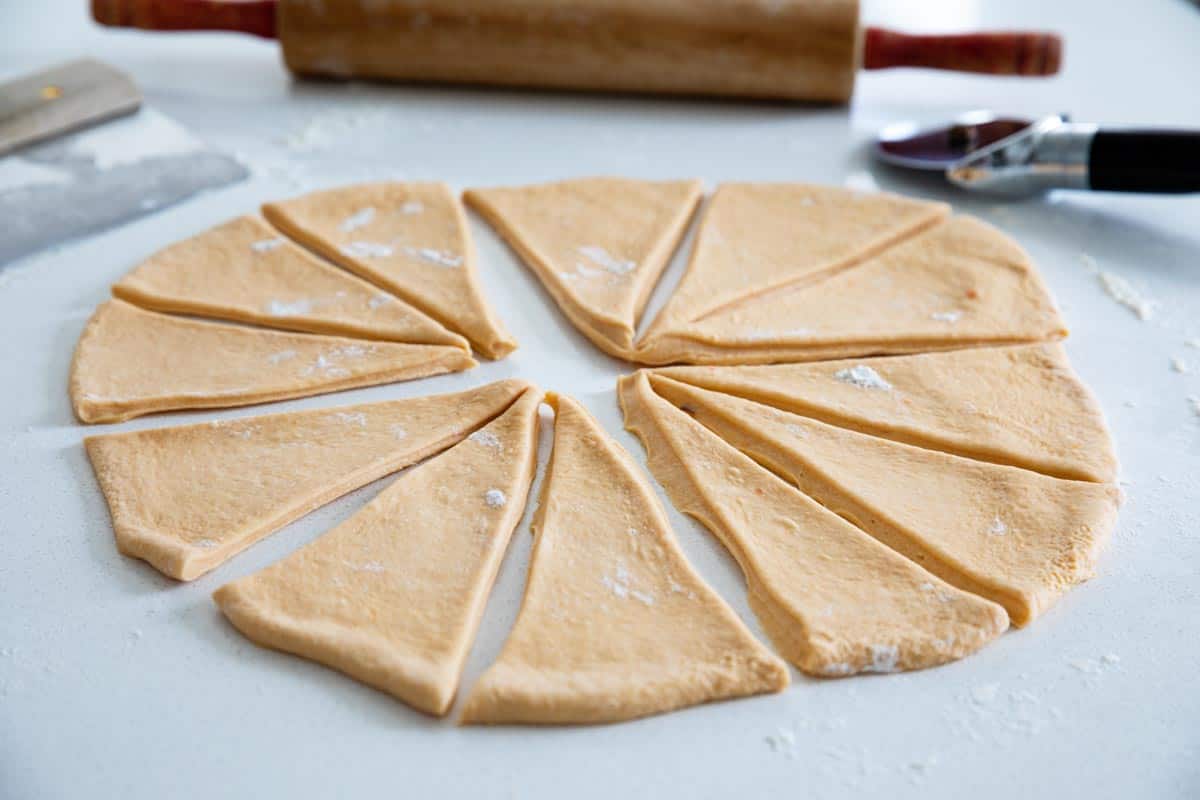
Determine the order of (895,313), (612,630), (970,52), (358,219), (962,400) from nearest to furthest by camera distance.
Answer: (612,630) < (962,400) < (895,313) < (358,219) < (970,52)

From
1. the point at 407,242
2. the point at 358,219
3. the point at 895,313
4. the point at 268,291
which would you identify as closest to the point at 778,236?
the point at 895,313

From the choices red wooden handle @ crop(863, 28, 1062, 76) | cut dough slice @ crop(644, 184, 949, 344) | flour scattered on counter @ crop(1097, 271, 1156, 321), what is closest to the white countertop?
flour scattered on counter @ crop(1097, 271, 1156, 321)

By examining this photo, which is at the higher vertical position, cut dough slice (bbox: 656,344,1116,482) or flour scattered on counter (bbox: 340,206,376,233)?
flour scattered on counter (bbox: 340,206,376,233)

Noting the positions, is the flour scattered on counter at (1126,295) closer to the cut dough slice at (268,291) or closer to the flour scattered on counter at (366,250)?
the cut dough slice at (268,291)

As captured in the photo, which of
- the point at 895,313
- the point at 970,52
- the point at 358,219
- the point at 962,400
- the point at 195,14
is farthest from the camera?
the point at 195,14

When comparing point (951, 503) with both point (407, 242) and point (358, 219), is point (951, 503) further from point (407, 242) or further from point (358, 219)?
point (358, 219)

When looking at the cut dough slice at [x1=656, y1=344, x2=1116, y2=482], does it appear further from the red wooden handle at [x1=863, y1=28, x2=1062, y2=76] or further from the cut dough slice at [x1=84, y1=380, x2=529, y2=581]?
the red wooden handle at [x1=863, y1=28, x2=1062, y2=76]

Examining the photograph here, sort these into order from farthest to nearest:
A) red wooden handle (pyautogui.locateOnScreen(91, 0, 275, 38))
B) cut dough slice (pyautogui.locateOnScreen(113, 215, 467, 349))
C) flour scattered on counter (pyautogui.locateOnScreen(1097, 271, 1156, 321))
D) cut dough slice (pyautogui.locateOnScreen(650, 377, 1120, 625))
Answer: red wooden handle (pyautogui.locateOnScreen(91, 0, 275, 38)), flour scattered on counter (pyautogui.locateOnScreen(1097, 271, 1156, 321)), cut dough slice (pyautogui.locateOnScreen(113, 215, 467, 349)), cut dough slice (pyautogui.locateOnScreen(650, 377, 1120, 625))
